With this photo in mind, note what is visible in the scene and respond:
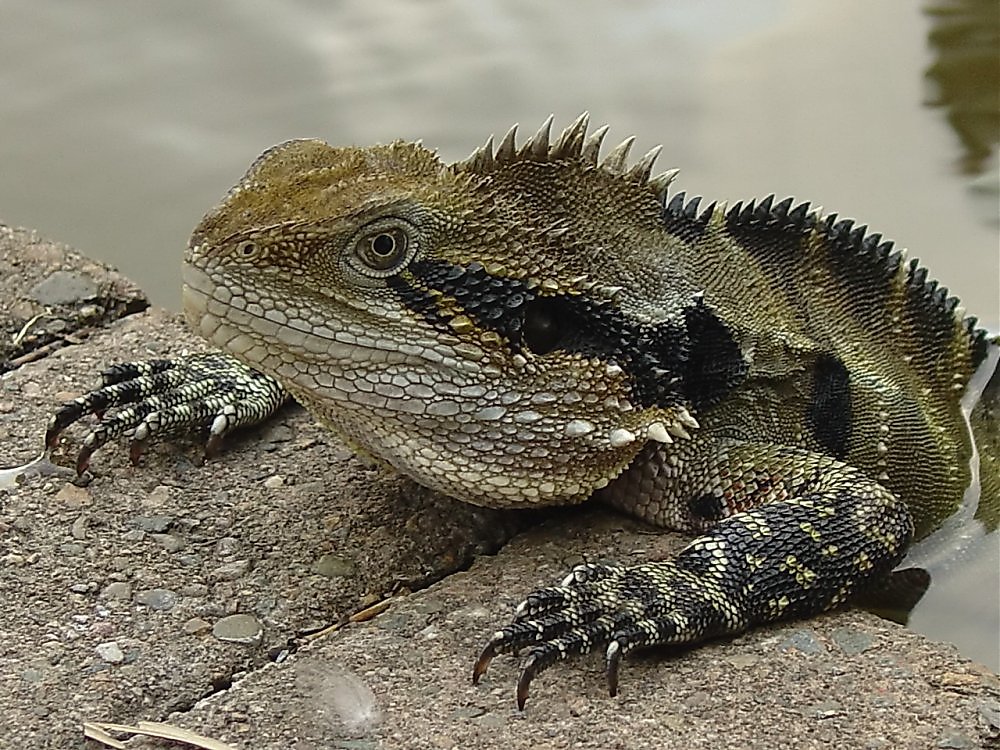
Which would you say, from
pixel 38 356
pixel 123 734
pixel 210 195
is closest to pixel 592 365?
pixel 123 734

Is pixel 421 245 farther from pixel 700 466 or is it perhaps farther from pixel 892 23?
pixel 892 23

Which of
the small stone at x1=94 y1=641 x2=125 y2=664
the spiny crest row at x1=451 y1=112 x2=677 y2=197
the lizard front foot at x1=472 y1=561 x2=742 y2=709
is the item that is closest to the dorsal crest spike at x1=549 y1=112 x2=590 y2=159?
the spiny crest row at x1=451 y1=112 x2=677 y2=197

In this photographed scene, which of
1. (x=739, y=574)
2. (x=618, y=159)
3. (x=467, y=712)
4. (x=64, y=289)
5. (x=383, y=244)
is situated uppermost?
(x=618, y=159)

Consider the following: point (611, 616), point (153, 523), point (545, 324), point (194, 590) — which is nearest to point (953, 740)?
point (611, 616)

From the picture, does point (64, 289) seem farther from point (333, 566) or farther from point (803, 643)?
point (803, 643)

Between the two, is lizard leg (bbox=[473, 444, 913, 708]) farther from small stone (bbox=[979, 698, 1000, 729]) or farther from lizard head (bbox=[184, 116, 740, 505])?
small stone (bbox=[979, 698, 1000, 729])

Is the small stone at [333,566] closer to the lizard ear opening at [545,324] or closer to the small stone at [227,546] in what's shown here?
the small stone at [227,546]
